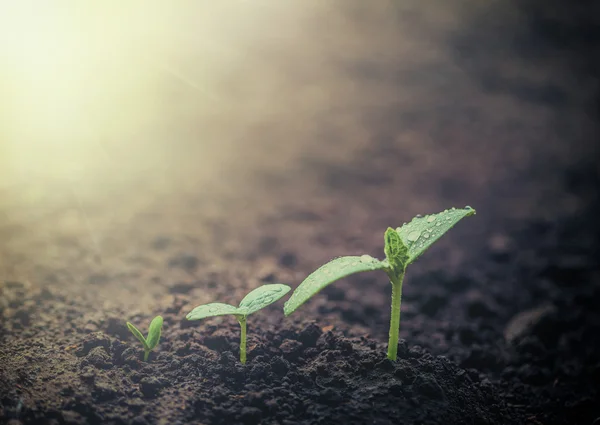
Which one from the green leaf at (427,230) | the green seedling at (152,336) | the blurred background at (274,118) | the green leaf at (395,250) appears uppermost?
the blurred background at (274,118)

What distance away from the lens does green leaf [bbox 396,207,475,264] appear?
3.71 ft

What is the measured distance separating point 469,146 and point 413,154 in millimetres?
362

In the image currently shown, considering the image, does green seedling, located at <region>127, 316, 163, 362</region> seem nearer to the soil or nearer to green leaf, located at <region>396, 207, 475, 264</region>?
the soil

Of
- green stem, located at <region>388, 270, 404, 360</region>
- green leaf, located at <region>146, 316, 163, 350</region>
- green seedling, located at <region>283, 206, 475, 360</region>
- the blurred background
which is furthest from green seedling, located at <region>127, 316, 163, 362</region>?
the blurred background

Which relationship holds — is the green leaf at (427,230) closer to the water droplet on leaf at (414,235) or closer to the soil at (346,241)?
the water droplet on leaf at (414,235)

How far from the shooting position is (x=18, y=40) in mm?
2674

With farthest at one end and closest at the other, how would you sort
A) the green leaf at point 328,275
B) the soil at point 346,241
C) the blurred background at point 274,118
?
the blurred background at point 274,118 → the soil at point 346,241 → the green leaf at point 328,275

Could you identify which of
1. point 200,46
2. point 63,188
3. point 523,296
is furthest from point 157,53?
point 523,296

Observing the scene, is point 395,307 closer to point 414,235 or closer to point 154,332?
point 414,235

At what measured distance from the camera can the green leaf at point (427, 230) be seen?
1132mm

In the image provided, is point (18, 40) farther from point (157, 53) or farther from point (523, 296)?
point (523, 296)

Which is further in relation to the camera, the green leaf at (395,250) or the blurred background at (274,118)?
the blurred background at (274,118)

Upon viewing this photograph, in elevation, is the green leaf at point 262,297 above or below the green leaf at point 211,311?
above

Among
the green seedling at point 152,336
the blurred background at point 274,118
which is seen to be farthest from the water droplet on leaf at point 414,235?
the blurred background at point 274,118
